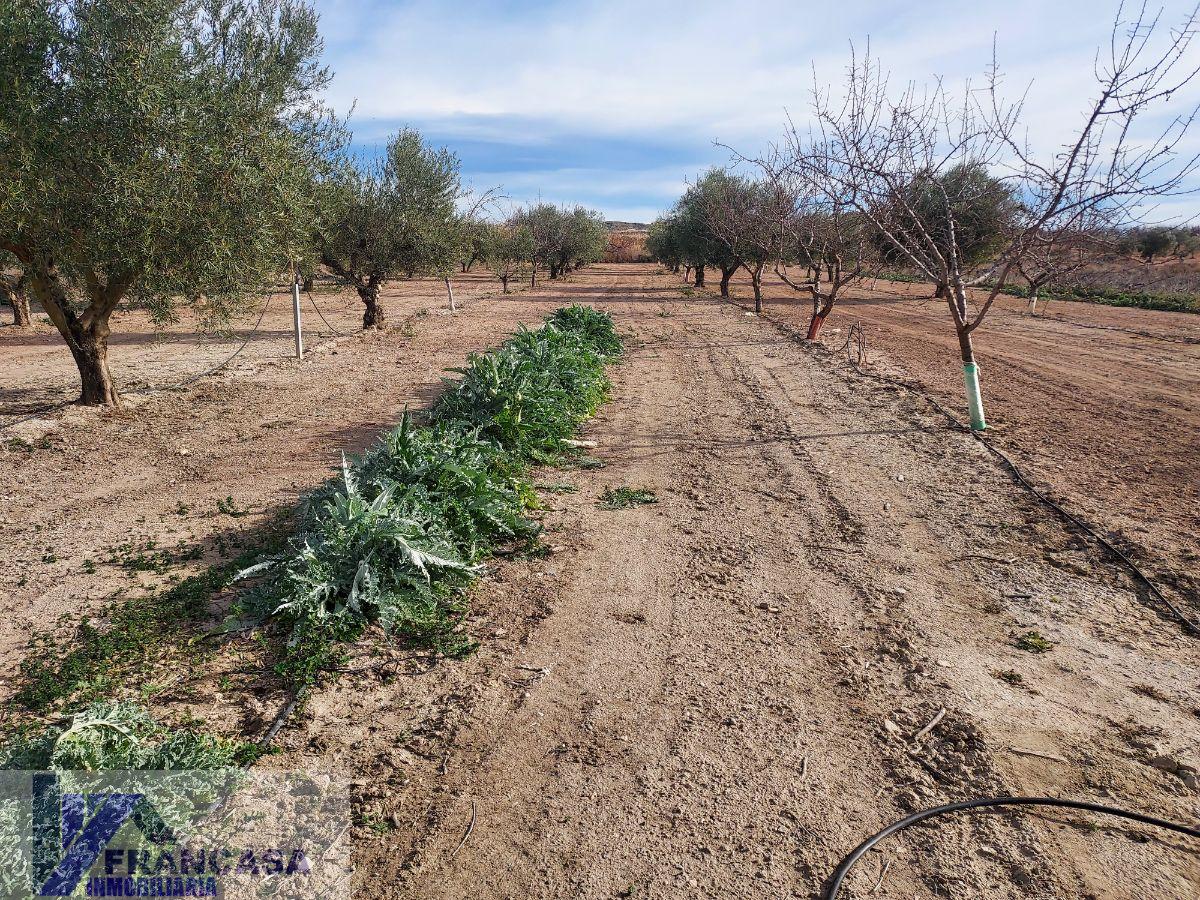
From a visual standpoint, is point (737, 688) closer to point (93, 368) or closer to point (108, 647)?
point (108, 647)

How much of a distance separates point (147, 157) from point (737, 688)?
8233mm

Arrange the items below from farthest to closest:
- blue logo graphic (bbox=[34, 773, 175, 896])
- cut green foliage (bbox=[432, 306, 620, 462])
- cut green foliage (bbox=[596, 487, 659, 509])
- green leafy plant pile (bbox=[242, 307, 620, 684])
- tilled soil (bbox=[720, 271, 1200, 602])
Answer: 1. cut green foliage (bbox=[432, 306, 620, 462])
2. cut green foliage (bbox=[596, 487, 659, 509])
3. tilled soil (bbox=[720, 271, 1200, 602])
4. green leafy plant pile (bbox=[242, 307, 620, 684])
5. blue logo graphic (bbox=[34, 773, 175, 896])

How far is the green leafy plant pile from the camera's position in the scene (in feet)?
13.6

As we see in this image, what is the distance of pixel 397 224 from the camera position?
19.4 meters

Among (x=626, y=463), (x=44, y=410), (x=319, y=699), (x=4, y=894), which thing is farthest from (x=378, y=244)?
(x=4, y=894)

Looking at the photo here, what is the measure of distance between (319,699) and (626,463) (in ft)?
15.2

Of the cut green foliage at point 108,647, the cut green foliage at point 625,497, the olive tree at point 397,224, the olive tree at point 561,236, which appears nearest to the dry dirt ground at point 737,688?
the cut green foliage at point 625,497

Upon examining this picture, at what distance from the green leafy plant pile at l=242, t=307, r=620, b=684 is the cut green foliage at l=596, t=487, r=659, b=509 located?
0.69 metres

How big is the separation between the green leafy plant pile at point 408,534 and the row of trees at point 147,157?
3.90 m

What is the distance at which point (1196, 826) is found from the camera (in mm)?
2906

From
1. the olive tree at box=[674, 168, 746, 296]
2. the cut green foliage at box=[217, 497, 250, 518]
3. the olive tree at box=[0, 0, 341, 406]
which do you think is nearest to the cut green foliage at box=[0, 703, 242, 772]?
the cut green foliage at box=[217, 497, 250, 518]

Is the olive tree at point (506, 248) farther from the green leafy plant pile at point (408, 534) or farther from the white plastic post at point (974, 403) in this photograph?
the green leafy plant pile at point (408, 534)

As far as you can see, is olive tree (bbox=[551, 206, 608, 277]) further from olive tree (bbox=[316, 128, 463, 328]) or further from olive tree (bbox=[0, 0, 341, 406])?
olive tree (bbox=[0, 0, 341, 406])

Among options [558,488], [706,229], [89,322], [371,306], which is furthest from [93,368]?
Answer: [706,229]
